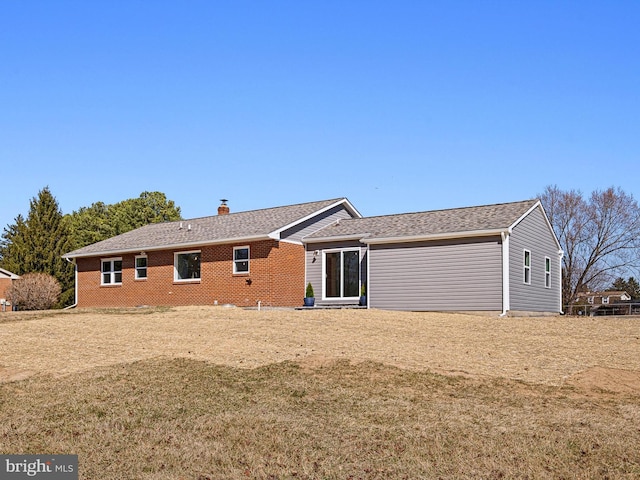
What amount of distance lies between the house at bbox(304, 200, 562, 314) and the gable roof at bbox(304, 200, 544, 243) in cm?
3

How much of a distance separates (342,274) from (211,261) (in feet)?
18.2

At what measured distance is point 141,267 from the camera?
1199 inches

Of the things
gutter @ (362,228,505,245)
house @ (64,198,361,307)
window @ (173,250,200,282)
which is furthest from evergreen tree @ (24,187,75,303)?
gutter @ (362,228,505,245)

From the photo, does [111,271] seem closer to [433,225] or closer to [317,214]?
[317,214]

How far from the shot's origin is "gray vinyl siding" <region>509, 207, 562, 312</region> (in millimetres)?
22953

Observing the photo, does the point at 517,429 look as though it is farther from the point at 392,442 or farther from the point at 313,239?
the point at 313,239

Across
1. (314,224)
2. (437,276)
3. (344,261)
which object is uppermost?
(314,224)

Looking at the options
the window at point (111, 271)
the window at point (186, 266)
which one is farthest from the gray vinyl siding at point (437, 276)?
the window at point (111, 271)

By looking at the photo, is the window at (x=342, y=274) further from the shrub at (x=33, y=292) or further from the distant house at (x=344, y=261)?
the shrub at (x=33, y=292)

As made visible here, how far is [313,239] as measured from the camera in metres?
26.5

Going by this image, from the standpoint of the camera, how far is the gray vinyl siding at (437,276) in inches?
874

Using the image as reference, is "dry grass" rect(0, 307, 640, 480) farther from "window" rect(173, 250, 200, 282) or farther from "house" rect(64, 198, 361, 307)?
"window" rect(173, 250, 200, 282)

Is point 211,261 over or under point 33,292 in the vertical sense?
over

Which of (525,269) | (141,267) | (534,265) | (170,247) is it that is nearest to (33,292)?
(141,267)
